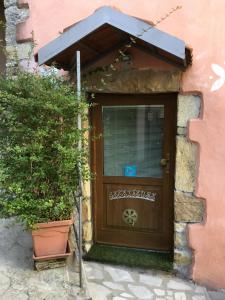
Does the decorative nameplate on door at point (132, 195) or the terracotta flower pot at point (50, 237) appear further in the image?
the decorative nameplate on door at point (132, 195)

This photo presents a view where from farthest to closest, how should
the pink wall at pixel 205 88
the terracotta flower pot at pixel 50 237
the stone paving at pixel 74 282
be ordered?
the pink wall at pixel 205 88
the terracotta flower pot at pixel 50 237
the stone paving at pixel 74 282

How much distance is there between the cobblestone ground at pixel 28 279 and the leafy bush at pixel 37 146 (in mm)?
520

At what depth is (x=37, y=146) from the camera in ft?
9.34

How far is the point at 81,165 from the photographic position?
121 inches

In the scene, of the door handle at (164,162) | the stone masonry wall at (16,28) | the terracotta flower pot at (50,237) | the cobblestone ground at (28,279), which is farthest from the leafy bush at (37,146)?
the door handle at (164,162)

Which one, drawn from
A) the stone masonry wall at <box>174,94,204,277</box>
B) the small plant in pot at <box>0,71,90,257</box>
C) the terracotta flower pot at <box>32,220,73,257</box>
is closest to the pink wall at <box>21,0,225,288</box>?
the stone masonry wall at <box>174,94,204,277</box>

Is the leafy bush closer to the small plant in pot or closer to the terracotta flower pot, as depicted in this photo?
the small plant in pot

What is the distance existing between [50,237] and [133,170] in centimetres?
129

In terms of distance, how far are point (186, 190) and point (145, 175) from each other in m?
0.57

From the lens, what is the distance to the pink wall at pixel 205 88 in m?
3.27

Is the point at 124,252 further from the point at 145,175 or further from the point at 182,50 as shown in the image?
the point at 182,50

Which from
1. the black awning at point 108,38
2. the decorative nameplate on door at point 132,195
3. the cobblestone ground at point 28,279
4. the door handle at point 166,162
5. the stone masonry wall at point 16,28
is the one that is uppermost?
the stone masonry wall at point 16,28

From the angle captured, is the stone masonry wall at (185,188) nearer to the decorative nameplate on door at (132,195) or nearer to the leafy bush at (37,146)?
the decorative nameplate on door at (132,195)

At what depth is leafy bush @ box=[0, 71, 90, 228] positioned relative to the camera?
2887 millimetres
